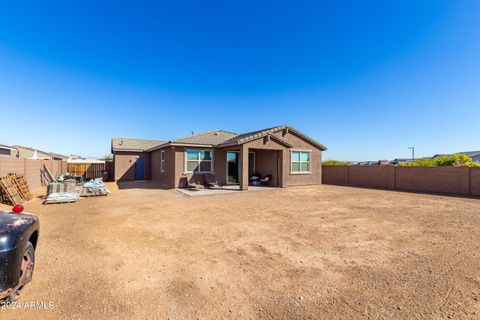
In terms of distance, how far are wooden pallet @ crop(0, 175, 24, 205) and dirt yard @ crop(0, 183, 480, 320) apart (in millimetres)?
4020

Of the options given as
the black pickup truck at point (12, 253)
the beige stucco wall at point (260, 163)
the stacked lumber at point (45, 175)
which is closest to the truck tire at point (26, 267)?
the black pickup truck at point (12, 253)

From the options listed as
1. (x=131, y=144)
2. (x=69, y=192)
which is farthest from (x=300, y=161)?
(x=131, y=144)

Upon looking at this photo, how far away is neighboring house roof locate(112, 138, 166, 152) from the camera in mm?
20158

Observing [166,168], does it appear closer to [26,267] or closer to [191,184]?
[191,184]

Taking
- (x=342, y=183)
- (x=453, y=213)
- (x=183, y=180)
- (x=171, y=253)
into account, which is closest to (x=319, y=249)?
(x=171, y=253)

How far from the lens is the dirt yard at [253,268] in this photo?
2668 mm

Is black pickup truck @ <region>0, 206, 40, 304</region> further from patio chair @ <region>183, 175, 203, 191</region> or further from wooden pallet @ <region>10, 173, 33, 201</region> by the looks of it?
patio chair @ <region>183, 175, 203, 191</region>

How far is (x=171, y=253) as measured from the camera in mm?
4332

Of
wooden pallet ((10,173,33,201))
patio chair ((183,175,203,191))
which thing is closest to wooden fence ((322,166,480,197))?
patio chair ((183,175,203,191))

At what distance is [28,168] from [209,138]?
1100 cm

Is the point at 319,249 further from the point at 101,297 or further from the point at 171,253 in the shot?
the point at 101,297

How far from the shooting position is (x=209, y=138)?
637 inches

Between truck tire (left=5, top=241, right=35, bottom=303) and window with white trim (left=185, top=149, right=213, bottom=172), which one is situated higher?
window with white trim (left=185, top=149, right=213, bottom=172)

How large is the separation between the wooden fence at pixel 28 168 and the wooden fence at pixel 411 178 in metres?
21.6
